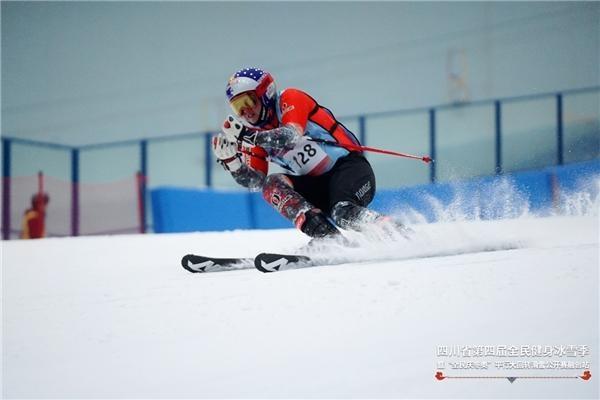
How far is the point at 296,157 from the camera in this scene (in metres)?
3.74

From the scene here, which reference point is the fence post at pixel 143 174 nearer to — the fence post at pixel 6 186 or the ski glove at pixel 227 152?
the fence post at pixel 6 186

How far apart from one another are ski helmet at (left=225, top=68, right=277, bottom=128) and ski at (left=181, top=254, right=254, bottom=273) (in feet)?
2.25

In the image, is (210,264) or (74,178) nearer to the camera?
(210,264)

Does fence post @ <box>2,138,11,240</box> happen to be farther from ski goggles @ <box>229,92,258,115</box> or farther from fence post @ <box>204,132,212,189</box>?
ski goggles @ <box>229,92,258,115</box>

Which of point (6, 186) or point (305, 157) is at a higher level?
point (6, 186)

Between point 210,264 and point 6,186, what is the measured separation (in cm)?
538

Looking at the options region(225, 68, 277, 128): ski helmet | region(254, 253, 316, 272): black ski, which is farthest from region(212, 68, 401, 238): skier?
region(254, 253, 316, 272): black ski

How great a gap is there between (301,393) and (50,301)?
1.56 meters

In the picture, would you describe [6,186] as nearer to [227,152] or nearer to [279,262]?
[227,152]

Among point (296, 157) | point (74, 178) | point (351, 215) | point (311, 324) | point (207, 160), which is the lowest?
point (311, 324)

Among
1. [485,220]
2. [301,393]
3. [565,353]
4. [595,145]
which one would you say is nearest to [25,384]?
[301,393]

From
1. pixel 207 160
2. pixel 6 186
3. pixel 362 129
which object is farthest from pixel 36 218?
pixel 362 129

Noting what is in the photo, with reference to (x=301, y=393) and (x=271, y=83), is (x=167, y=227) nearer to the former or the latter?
(x=271, y=83)

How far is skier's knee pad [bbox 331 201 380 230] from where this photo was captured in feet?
11.6
